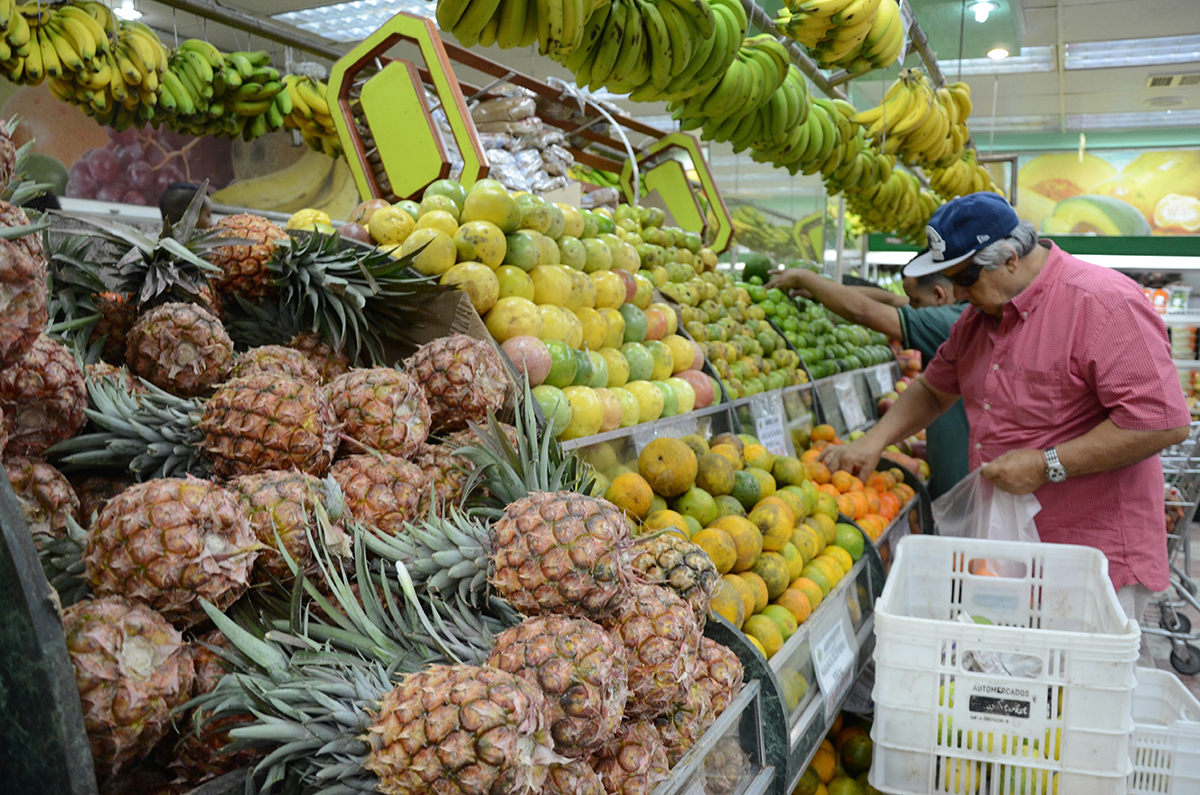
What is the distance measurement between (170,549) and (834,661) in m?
1.86

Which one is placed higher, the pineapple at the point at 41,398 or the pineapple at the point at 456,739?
the pineapple at the point at 41,398

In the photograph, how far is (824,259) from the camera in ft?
30.1

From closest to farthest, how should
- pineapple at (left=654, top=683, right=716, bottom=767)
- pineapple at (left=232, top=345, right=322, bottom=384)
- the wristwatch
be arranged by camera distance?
pineapple at (left=654, top=683, right=716, bottom=767) < pineapple at (left=232, top=345, right=322, bottom=384) < the wristwatch

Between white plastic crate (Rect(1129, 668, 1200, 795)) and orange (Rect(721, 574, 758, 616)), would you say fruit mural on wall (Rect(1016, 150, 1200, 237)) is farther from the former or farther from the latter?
orange (Rect(721, 574, 758, 616))

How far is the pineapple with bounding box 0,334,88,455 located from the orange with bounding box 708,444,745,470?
1.74 m

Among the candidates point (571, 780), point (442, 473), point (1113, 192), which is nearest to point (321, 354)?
point (442, 473)

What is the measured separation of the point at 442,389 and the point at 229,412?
481mm

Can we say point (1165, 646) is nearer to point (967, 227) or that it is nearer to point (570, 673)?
Answer: point (967, 227)

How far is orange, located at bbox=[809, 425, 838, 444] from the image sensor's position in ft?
13.0

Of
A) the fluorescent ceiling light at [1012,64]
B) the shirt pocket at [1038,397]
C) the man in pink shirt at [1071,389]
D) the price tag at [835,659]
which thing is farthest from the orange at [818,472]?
the fluorescent ceiling light at [1012,64]

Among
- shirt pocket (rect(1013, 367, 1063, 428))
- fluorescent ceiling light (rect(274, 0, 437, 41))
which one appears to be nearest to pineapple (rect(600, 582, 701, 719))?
shirt pocket (rect(1013, 367, 1063, 428))

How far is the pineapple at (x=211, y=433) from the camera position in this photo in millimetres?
1322

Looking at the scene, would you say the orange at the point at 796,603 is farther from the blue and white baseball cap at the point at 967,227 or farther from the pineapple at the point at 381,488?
the blue and white baseball cap at the point at 967,227

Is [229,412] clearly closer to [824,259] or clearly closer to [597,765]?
[597,765]
